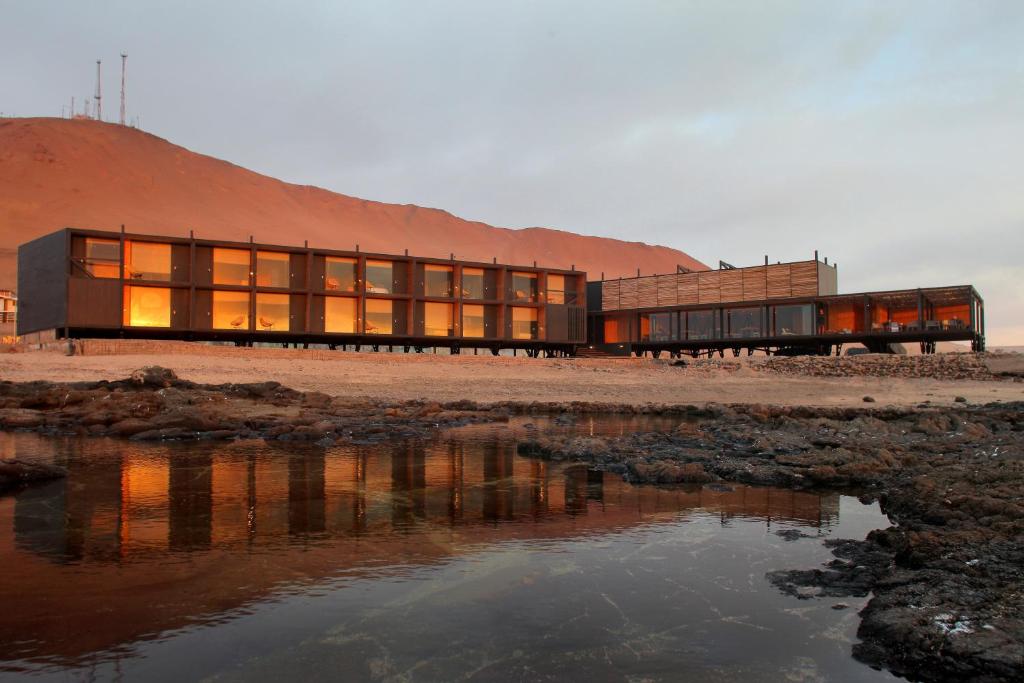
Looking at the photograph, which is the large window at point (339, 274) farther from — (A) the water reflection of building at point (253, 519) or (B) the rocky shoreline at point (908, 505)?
(B) the rocky shoreline at point (908, 505)

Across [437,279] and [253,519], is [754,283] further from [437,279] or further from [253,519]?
[253,519]

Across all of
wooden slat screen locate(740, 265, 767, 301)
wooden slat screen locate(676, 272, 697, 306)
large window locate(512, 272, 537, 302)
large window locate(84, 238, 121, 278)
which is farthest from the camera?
wooden slat screen locate(676, 272, 697, 306)

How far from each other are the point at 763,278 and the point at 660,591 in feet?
143

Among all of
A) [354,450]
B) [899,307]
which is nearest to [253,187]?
[899,307]

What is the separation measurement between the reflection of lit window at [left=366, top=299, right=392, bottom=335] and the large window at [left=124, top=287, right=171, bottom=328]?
11165 millimetres

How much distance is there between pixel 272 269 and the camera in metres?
40.9

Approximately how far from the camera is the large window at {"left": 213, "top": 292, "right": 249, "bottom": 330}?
3950cm

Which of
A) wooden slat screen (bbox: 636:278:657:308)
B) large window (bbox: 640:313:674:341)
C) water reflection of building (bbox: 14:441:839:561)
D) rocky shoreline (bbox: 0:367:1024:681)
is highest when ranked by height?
wooden slat screen (bbox: 636:278:657:308)

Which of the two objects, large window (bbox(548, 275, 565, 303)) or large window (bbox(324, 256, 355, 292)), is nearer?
large window (bbox(324, 256, 355, 292))

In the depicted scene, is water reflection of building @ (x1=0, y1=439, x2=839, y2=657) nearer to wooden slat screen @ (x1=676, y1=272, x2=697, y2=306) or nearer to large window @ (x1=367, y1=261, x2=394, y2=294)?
large window @ (x1=367, y1=261, x2=394, y2=294)

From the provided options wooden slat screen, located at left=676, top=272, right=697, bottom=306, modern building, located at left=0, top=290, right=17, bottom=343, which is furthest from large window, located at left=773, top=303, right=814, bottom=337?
modern building, located at left=0, top=290, right=17, bottom=343

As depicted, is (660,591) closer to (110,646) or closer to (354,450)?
(110,646)

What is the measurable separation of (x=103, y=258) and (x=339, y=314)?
501 inches

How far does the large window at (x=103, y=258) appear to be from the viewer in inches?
1438
